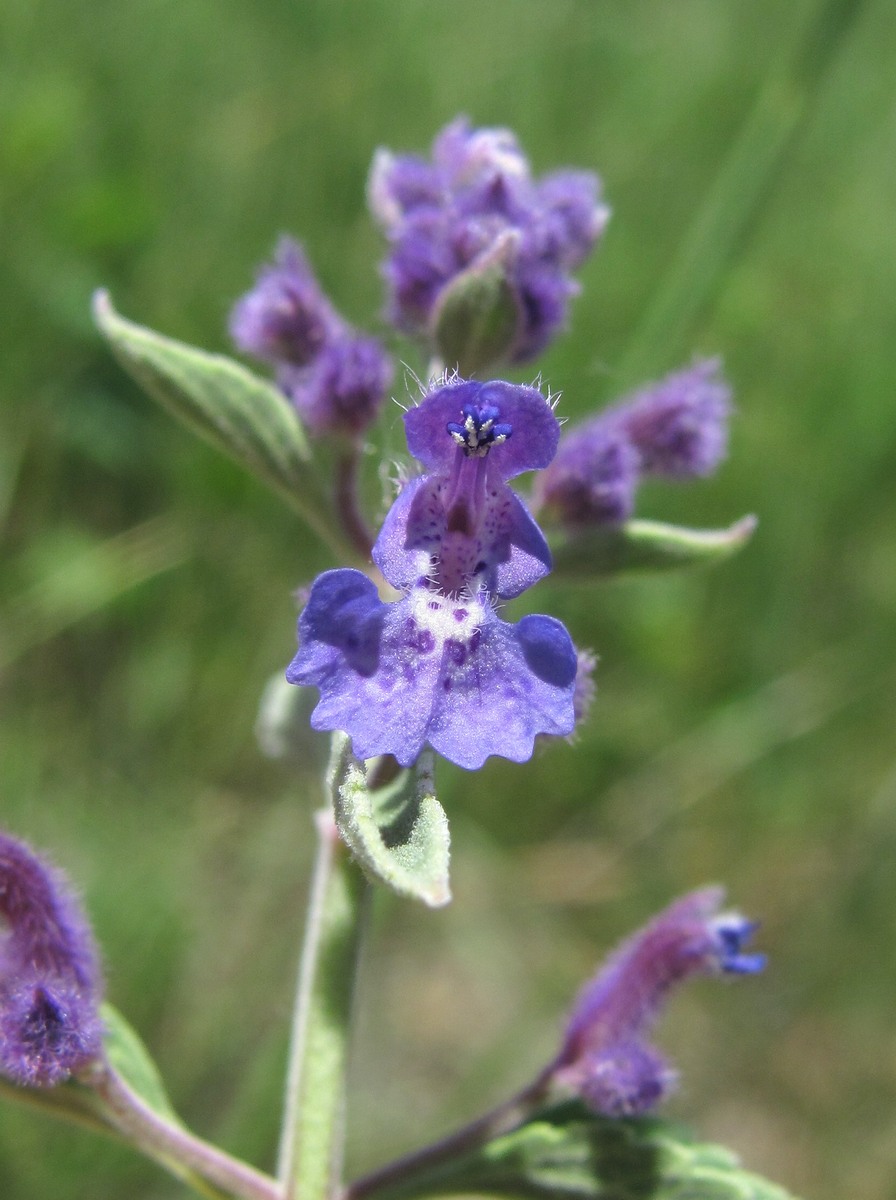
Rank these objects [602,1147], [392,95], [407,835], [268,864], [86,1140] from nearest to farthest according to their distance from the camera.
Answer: [407,835] → [602,1147] → [86,1140] → [268,864] → [392,95]

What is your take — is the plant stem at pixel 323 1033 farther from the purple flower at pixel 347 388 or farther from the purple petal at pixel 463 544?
the purple flower at pixel 347 388

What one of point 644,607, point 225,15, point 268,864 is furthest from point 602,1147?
point 225,15

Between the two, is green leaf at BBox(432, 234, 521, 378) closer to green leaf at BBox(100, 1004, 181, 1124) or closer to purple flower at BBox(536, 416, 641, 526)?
purple flower at BBox(536, 416, 641, 526)

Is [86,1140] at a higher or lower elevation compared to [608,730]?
lower

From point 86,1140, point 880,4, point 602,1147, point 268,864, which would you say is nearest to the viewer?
point 602,1147

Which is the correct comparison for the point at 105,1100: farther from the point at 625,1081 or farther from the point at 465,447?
the point at 465,447

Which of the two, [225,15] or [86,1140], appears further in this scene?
[225,15]

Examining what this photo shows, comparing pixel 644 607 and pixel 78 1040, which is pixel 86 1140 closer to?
pixel 78 1040

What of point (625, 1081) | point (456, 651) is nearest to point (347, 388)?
point (456, 651)
